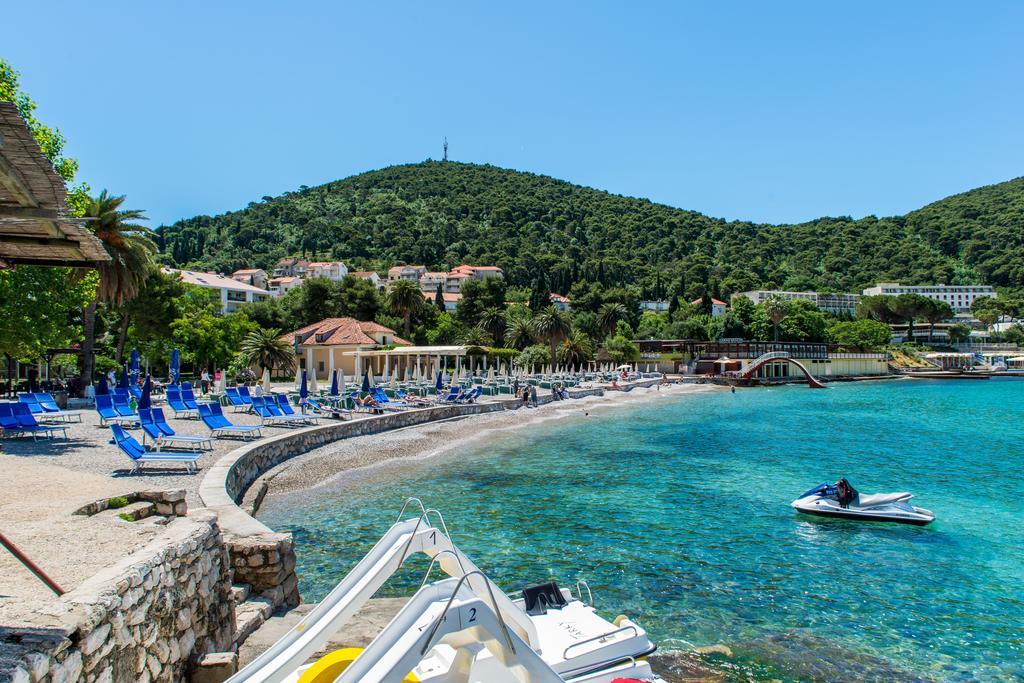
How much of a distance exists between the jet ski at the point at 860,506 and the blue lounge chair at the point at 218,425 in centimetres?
1408

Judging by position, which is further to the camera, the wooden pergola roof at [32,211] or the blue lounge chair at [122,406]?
the blue lounge chair at [122,406]

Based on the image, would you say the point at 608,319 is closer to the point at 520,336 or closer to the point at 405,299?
the point at 520,336

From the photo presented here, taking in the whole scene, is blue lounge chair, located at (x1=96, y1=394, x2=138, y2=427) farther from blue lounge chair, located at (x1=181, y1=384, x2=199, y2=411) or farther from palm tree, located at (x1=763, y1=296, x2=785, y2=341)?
palm tree, located at (x1=763, y1=296, x2=785, y2=341)

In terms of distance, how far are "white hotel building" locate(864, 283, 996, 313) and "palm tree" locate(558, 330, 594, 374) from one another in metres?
102

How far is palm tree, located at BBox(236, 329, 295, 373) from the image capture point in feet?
124

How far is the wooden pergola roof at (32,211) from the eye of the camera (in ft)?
10.9

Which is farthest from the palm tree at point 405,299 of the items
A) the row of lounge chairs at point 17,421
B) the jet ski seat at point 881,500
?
the jet ski seat at point 881,500

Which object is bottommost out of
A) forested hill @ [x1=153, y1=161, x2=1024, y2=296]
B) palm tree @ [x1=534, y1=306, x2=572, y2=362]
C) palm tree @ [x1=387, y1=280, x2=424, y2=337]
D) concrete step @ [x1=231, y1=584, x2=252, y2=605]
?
concrete step @ [x1=231, y1=584, x2=252, y2=605]

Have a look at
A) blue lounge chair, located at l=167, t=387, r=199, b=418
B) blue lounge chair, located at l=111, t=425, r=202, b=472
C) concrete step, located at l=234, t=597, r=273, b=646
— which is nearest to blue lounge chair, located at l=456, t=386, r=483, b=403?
blue lounge chair, located at l=167, t=387, r=199, b=418

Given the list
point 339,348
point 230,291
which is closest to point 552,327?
point 339,348

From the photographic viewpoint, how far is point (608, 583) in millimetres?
9023

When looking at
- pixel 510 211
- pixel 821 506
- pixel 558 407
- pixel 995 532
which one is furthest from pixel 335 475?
pixel 510 211

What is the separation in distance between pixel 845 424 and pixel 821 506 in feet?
72.4

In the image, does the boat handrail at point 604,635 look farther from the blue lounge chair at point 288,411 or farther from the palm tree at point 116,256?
the palm tree at point 116,256
